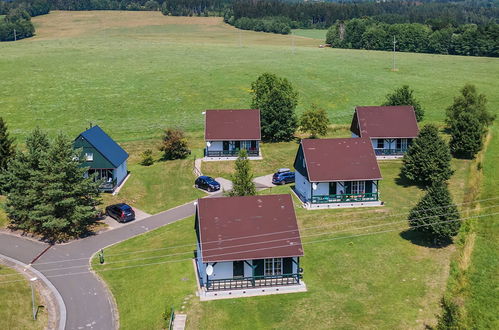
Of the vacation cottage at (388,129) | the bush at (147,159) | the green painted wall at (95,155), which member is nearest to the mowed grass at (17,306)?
the green painted wall at (95,155)

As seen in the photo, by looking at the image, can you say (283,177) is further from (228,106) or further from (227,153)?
(228,106)

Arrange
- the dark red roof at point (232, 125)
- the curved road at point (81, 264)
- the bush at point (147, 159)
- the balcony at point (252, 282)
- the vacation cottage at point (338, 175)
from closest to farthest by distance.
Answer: the curved road at point (81, 264) → the balcony at point (252, 282) → the vacation cottage at point (338, 175) → the bush at point (147, 159) → the dark red roof at point (232, 125)

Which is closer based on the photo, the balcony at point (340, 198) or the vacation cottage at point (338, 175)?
the vacation cottage at point (338, 175)

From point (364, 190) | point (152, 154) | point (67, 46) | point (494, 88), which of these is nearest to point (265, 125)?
point (152, 154)

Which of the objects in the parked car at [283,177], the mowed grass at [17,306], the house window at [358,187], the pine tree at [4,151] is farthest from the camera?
the parked car at [283,177]

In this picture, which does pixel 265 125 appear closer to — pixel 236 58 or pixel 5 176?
pixel 5 176

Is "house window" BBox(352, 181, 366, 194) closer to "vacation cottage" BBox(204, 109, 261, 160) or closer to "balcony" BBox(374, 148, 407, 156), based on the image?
"balcony" BBox(374, 148, 407, 156)

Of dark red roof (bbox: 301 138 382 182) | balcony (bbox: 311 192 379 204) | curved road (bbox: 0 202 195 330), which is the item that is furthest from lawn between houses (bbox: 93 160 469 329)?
dark red roof (bbox: 301 138 382 182)

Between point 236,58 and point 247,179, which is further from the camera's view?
point 236,58

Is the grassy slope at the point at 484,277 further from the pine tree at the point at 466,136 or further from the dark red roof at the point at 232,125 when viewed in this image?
the dark red roof at the point at 232,125
